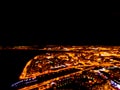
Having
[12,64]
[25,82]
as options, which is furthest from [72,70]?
[12,64]

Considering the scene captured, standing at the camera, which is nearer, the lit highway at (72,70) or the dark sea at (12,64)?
the lit highway at (72,70)

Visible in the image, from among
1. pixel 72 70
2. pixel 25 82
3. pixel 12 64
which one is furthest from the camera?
pixel 12 64

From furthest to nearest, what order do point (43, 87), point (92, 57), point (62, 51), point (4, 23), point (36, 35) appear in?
point (4, 23)
point (36, 35)
point (62, 51)
point (92, 57)
point (43, 87)

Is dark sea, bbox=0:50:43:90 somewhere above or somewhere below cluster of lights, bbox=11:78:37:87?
above

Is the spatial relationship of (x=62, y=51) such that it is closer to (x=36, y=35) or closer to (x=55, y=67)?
(x=55, y=67)

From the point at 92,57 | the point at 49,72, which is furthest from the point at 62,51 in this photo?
the point at 49,72

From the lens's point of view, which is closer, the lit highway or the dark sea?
the lit highway

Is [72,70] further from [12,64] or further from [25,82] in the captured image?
[12,64]

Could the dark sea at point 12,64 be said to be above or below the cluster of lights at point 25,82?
above
